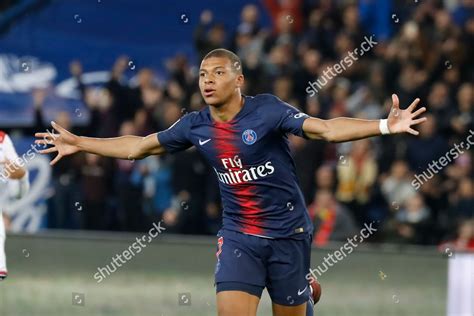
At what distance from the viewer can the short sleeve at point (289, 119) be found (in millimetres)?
8102

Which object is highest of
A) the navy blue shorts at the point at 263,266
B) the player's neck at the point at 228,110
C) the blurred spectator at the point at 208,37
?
the blurred spectator at the point at 208,37

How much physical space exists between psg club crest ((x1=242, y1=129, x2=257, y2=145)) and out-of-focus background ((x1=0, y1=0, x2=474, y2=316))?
11.7 ft

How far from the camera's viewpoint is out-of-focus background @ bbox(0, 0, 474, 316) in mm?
11906

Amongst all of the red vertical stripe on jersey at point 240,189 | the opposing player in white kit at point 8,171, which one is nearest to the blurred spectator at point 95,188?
the opposing player in white kit at point 8,171

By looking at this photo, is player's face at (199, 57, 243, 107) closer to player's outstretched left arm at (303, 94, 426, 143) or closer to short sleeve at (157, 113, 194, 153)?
short sleeve at (157, 113, 194, 153)

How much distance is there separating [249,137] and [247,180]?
0.32 metres

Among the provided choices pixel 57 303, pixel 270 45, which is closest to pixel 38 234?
pixel 57 303

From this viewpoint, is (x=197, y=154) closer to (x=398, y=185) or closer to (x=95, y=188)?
(x=95, y=188)

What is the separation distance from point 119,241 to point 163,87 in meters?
3.62

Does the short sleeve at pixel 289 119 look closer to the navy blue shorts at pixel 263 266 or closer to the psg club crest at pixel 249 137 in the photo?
the psg club crest at pixel 249 137

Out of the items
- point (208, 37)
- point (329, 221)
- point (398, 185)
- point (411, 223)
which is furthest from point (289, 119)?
point (208, 37)

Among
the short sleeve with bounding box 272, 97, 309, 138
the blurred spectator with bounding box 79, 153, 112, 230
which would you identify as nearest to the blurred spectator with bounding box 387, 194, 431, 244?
the blurred spectator with bounding box 79, 153, 112, 230

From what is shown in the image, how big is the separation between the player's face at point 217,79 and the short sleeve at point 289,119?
356 mm

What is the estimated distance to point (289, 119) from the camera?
821 cm
